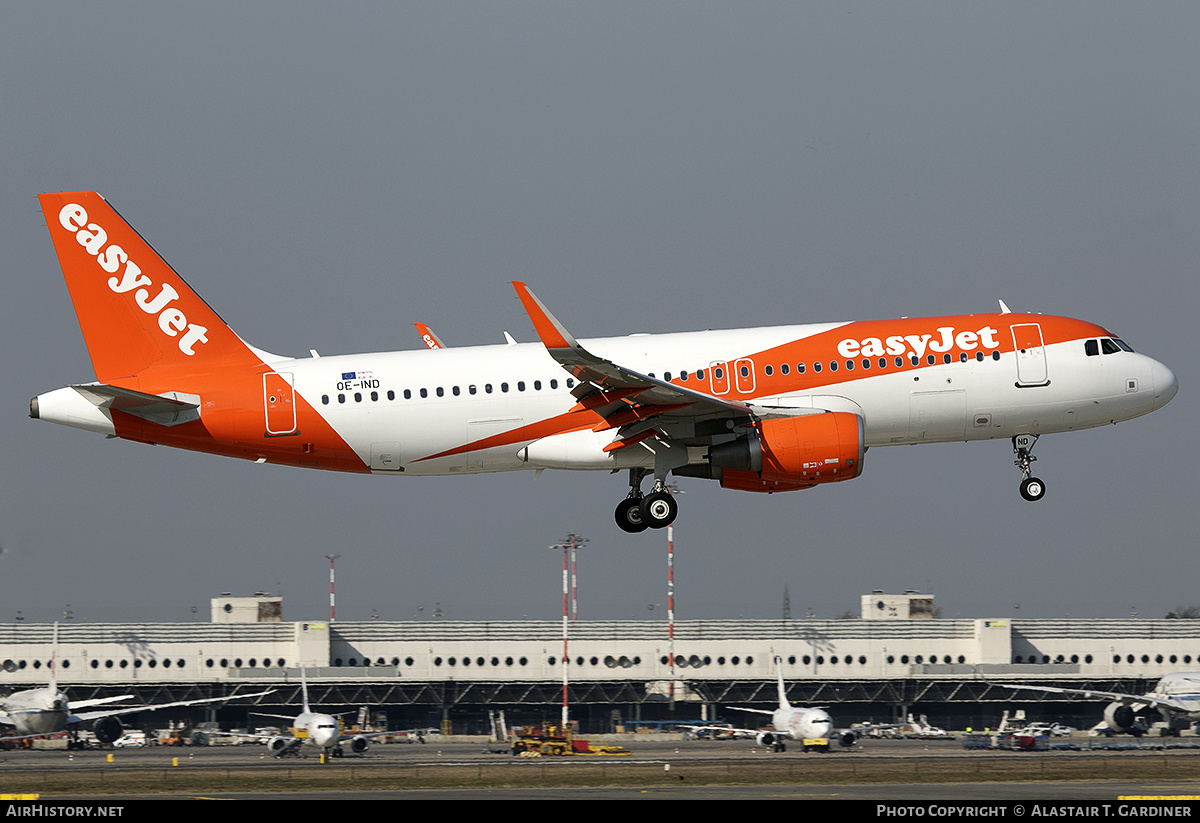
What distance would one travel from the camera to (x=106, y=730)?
298ft

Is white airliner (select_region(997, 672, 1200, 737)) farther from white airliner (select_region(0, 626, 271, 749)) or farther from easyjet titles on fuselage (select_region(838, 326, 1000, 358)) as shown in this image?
white airliner (select_region(0, 626, 271, 749))

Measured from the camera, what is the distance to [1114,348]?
4172cm

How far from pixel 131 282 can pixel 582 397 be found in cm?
1393

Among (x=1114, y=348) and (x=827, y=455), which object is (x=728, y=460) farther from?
(x=1114, y=348)

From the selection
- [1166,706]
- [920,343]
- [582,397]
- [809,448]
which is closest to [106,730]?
[582,397]

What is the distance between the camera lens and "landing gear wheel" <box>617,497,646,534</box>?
134 feet

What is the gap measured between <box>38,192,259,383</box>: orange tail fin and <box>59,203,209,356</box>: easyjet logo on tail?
0.03 m

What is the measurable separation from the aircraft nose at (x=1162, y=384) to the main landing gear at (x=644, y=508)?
588 inches

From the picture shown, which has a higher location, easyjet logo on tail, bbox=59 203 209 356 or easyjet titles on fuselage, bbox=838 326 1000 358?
easyjet logo on tail, bbox=59 203 209 356

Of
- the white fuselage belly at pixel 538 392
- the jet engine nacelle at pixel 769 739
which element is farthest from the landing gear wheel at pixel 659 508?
the jet engine nacelle at pixel 769 739

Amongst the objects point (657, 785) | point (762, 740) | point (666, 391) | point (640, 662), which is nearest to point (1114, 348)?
point (666, 391)

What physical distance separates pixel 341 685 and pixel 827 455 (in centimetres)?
7725

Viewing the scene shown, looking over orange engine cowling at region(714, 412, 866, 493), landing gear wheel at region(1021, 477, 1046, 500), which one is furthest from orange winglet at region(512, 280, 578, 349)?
landing gear wheel at region(1021, 477, 1046, 500)

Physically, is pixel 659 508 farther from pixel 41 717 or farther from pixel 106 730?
pixel 106 730
